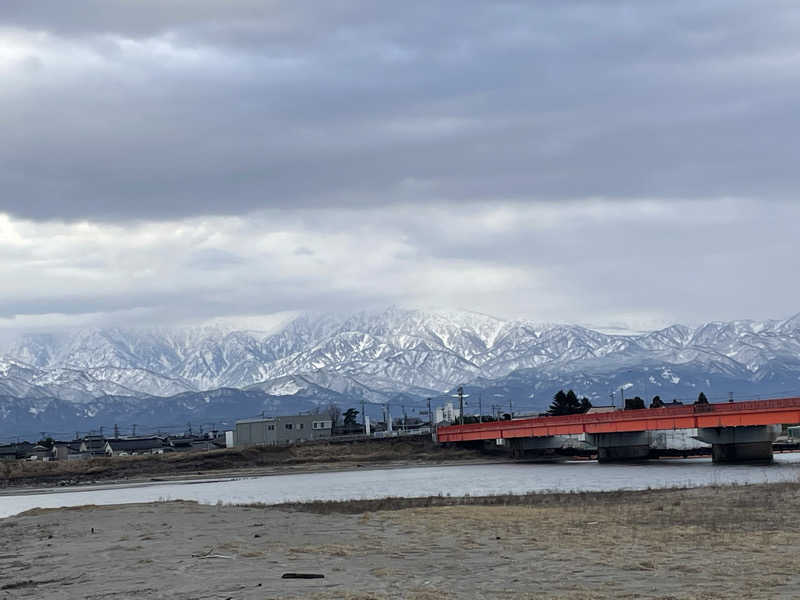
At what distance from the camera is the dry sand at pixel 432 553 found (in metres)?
30.7

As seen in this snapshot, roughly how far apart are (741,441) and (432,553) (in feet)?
356

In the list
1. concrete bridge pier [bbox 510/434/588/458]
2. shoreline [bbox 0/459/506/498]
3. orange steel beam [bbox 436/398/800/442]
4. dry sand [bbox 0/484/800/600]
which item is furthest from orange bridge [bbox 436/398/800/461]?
dry sand [bbox 0/484/800/600]

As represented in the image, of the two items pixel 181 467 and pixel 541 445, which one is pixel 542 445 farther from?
pixel 181 467

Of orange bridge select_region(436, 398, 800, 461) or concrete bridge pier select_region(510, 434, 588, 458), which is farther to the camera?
concrete bridge pier select_region(510, 434, 588, 458)

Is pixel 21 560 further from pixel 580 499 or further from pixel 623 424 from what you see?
pixel 623 424

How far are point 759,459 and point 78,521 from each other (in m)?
97.0

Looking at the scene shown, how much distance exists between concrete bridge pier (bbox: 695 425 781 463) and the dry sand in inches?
3127

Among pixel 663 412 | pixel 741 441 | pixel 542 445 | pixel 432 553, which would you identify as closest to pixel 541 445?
pixel 542 445

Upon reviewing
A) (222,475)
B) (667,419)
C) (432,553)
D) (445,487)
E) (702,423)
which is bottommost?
(445,487)

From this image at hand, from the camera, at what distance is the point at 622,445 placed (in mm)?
163125

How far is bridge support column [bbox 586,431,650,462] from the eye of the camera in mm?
162500

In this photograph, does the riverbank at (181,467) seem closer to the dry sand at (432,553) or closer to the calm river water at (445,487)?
the calm river water at (445,487)

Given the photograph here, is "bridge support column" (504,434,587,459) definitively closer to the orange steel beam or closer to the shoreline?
the orange steel beam

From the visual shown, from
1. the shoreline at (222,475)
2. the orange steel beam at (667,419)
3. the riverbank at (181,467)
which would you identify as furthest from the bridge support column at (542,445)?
the riverbank at (181,467)
